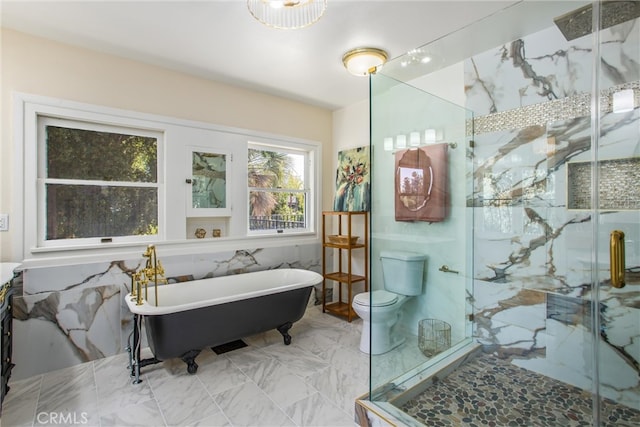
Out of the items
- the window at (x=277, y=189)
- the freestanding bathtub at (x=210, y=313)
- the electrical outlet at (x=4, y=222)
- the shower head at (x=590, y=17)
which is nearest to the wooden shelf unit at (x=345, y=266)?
the window at (x=277, y=189)

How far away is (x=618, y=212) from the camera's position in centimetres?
181

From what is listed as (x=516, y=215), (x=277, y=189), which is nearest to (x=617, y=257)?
(x=516, y=215)

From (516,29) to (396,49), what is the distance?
830 millimetres

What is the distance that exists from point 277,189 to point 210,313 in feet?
5.77

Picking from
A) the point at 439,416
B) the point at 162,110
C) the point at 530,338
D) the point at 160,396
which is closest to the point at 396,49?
the point at 162,110

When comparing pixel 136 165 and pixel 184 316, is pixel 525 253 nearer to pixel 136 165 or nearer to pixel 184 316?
pixel 184 316

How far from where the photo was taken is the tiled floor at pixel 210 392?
1.85 metres

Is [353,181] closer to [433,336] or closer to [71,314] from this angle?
[433,336]

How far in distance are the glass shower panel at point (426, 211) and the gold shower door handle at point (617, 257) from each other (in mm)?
933

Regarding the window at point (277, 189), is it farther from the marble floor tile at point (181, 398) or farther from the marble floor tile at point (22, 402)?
the marble floor tile at point (22, 402)

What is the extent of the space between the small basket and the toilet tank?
0.85 feet

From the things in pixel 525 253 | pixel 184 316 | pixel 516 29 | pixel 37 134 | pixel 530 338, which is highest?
pixel 516 29

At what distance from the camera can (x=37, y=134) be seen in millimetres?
2393

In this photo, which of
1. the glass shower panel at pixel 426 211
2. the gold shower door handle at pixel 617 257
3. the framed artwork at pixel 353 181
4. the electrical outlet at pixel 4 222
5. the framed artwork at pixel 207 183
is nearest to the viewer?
the gold shower door handle at pixel 617 257
